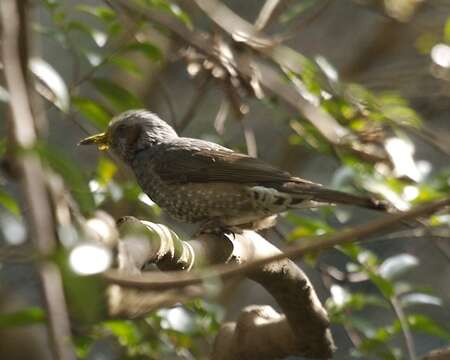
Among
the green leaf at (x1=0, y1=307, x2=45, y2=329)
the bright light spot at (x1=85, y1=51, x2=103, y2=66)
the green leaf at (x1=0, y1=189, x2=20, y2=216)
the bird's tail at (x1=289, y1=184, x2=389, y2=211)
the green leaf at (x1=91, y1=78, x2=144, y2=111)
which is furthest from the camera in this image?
the bright light spot at (x1=85, y1=51, x2=103, y2=66)

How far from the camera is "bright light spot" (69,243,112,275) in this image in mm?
1573

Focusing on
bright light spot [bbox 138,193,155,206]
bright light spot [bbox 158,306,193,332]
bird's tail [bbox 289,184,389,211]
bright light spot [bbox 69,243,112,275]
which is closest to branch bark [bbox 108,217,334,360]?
bright light spot [bbox 158,306,193,332]

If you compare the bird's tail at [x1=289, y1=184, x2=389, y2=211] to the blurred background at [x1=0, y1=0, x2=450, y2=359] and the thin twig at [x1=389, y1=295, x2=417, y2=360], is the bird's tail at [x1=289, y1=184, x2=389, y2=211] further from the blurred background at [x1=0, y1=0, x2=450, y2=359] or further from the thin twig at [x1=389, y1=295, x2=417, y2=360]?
the thin twig at [x1=389, y1=295, x2=417, y2=360]

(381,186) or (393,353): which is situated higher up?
(381,186)

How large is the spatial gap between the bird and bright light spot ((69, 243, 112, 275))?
242cm

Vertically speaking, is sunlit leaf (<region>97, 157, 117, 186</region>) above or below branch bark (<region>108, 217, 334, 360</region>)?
above

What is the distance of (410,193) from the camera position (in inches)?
143

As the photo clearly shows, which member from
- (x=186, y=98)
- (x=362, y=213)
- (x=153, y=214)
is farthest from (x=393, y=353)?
(x=186, y=98)

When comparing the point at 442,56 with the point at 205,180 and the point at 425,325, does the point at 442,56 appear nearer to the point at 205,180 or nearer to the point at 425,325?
the point at 205,180

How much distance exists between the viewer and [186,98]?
798cm

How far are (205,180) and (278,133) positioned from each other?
8.72 ft

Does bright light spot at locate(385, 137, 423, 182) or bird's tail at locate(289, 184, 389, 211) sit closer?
bird's tail at locate(289, 184, 389, 211)

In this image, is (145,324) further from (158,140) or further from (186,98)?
(186,98)

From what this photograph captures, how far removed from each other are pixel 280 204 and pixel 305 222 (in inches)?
12.3
